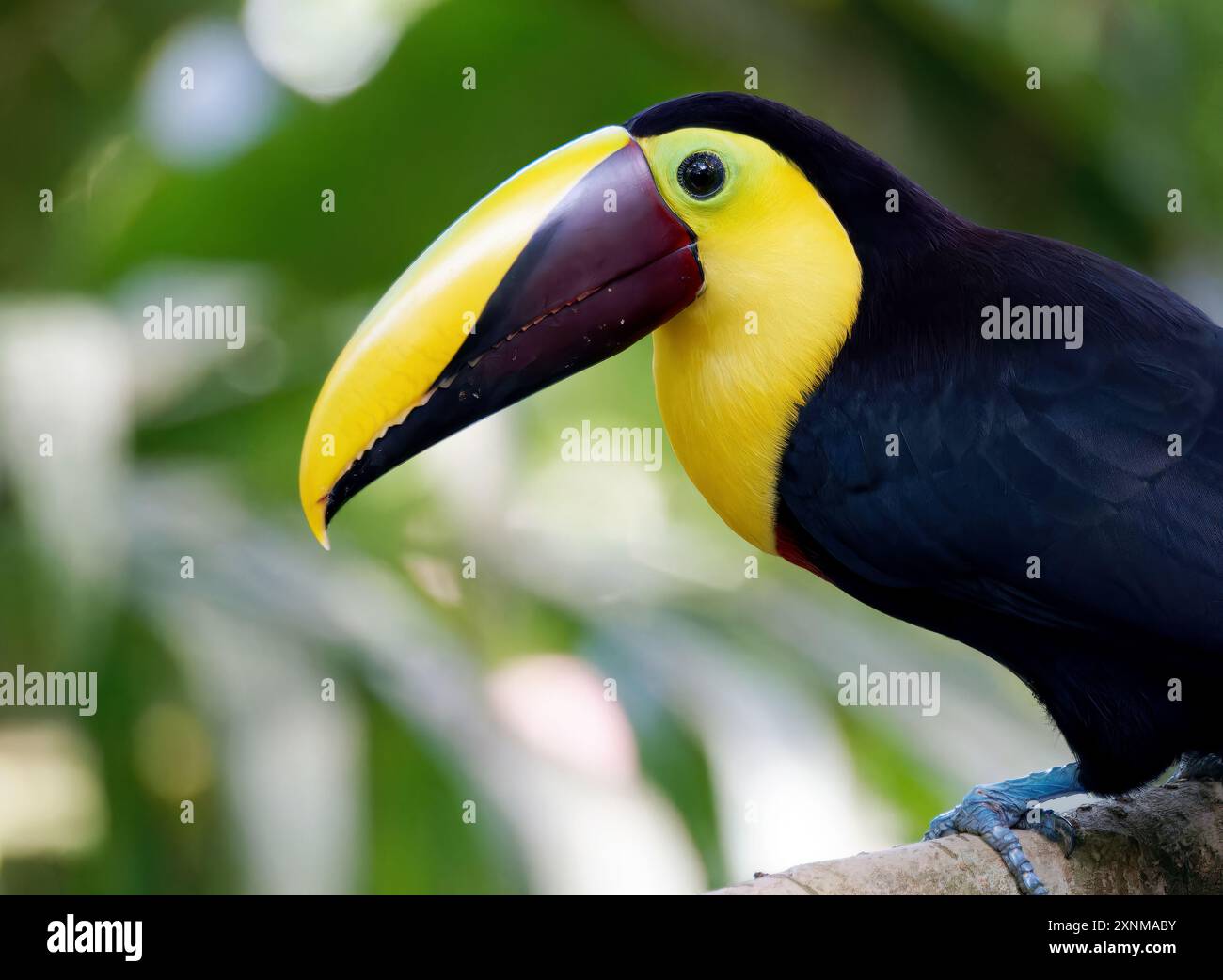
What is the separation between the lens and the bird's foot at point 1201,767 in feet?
6.35

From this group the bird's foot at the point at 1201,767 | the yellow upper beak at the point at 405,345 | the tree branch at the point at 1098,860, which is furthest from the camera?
the bird's foot at the point at 1201,767

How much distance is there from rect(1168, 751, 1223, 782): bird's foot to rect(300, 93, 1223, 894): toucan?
0.17 meters

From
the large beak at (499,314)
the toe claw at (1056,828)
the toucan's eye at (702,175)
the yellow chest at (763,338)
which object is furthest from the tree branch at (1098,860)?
the toucan's eye at (702,175)

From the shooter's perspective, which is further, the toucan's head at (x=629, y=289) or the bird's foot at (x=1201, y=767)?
the bird's foot at (x=1201, y=767)

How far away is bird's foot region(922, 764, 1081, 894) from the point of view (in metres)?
1.70

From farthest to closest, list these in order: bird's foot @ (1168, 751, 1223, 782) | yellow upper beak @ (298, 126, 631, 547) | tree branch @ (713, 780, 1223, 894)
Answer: bird's foot @ (1168, 751, 1223, 782) → yellow upper beak @ (298, 126, 631, 547) → tree branch @ (713, 780, 1223, 894)

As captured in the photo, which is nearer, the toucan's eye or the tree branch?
the tree branch

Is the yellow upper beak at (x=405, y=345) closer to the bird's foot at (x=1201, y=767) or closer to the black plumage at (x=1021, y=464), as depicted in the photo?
the black plumage at (x=1021, y=464)

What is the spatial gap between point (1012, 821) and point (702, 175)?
0.88 metres

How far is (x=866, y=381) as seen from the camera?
5.70ft

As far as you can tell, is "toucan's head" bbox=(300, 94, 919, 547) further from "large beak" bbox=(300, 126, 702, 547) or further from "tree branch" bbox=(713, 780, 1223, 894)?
"tree branch" bbox=(713, 780, 1223, 894)

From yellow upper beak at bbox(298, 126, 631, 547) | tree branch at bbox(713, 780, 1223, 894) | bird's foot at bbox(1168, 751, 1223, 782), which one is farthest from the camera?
bird's foot at bbox(1168, 751, 1223, 782)

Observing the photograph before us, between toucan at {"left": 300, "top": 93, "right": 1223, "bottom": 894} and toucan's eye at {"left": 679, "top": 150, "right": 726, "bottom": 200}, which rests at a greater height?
toucan's eye at {"left": 679, "top": 150, "right": 726, "bottom": 200}

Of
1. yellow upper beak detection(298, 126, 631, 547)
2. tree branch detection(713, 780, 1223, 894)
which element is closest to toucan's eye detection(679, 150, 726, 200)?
yellow upper beak detection(298, 126, 631, 547)
